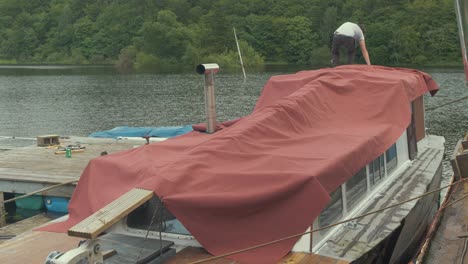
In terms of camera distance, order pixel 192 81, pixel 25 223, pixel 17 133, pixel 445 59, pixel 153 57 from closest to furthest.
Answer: pixel 25 223 < pixel 17 133 < pixel 192 81 < pixel 445 59 < pixel 153 57

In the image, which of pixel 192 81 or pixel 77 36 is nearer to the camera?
pixel 192 81

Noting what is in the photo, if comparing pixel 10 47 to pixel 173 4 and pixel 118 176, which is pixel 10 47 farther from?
pixel 118 176

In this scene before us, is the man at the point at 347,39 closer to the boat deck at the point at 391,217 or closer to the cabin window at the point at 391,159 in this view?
the boat deck at the point at 391,217

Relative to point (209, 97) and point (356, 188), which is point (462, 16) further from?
point (209, 97)

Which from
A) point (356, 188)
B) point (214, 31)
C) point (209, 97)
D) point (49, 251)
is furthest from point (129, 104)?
point (214, 31)

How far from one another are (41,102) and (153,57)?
2285 inches

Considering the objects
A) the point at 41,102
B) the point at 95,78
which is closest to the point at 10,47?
the point at 95,78

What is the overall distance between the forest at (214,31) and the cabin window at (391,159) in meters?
78.9

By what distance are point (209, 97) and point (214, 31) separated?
10802 cm

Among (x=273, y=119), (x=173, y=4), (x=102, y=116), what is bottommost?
(x=102, y=116)

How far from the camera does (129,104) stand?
153ft

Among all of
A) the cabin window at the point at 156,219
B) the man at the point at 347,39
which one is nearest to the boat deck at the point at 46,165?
the cabin window at the point at 156,219

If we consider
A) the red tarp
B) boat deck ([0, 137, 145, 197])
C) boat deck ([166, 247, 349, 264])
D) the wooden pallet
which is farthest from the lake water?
the wooden pallet

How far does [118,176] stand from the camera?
7613 millimetres
